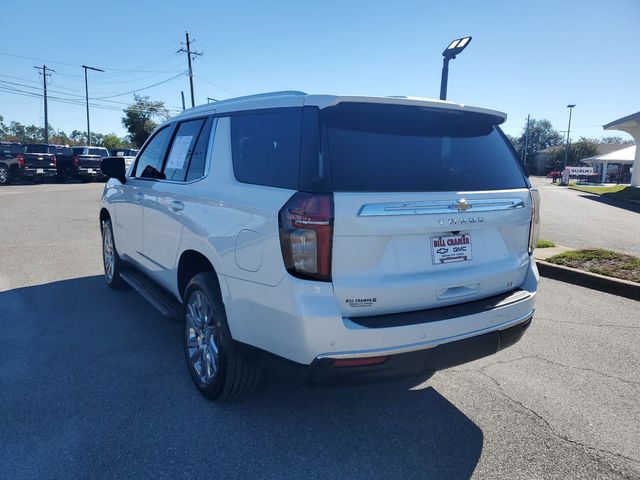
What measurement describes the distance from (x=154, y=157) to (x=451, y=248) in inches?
120

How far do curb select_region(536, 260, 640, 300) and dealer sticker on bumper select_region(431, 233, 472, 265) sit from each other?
13.6ft

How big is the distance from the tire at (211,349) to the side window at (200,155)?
2.56 feet

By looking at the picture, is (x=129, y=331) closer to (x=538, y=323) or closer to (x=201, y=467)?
(x=201, y=467)

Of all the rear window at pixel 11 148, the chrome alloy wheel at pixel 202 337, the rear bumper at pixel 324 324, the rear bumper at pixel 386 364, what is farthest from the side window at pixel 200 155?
the rear window at pixel 11 148

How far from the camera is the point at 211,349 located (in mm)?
3213

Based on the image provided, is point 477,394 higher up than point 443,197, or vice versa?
point 443,197

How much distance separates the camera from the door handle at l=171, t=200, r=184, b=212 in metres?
3.58

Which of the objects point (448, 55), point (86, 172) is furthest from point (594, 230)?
point (86, 172)

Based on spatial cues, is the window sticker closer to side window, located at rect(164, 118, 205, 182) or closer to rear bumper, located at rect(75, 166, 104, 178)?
side window, located at rect(164, 118, 205, 182)

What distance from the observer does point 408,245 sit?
2.59 meters

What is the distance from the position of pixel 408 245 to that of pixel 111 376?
2.44 m

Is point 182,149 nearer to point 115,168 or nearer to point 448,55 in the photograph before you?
point 115,168

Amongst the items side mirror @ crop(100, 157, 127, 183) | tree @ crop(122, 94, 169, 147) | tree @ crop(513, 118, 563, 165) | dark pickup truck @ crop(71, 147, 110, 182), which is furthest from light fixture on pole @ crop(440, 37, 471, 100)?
tree @ crop(513, 118, 563, 165)

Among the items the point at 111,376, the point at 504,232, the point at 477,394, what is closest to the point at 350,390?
the point at 477,394
